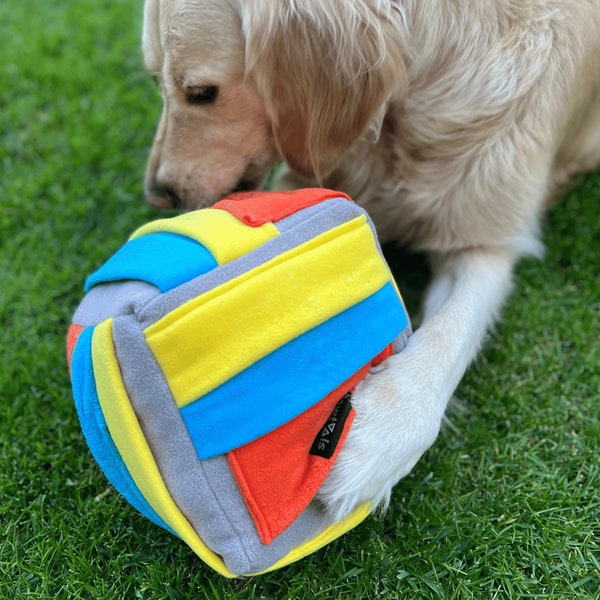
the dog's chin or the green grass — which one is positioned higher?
the dog's chin

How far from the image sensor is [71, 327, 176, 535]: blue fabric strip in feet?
4.32

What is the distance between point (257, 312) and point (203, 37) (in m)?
0.90

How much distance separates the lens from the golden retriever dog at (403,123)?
174cm

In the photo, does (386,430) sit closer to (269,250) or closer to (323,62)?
(269,250)

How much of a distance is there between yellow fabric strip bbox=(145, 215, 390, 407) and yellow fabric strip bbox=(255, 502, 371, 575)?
395 millimetres

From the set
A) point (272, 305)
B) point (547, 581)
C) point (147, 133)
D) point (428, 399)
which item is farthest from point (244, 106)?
point (547, 581)

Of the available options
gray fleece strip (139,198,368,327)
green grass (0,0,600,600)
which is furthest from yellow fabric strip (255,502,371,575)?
gray fleece strip (139,198,368,327)

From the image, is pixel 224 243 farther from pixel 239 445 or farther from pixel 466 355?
pixel 466 355

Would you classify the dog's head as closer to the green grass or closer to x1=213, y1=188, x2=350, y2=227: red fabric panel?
x1=213, y1=188, x2=350, y2=227: red fabric panel

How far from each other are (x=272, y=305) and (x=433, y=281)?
103 centimetres

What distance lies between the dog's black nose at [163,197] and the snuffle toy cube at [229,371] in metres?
0.72

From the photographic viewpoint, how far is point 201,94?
75.5 inches

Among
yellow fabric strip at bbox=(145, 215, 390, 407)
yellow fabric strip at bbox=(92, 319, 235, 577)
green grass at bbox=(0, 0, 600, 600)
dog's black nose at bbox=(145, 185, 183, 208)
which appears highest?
yellow fabric strip at bbox=(145, 215, 390, 407)

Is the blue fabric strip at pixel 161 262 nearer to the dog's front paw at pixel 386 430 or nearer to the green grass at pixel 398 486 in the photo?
the dog's front paw at pixel 386 430
